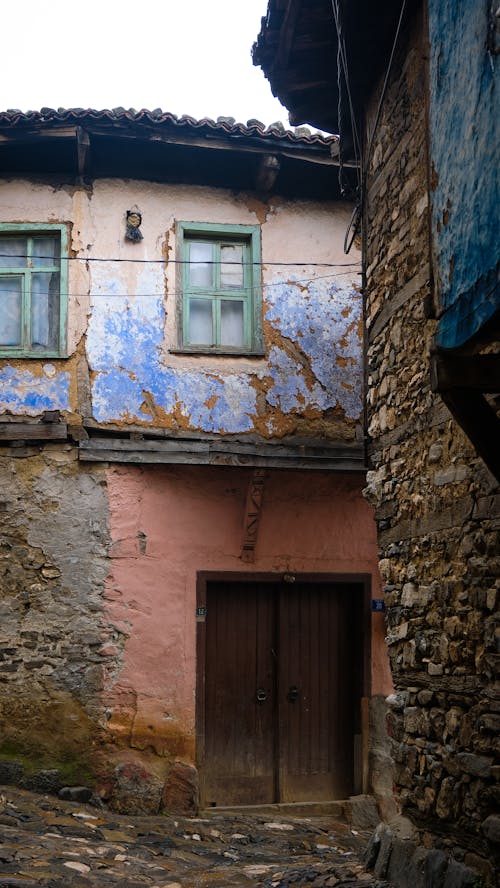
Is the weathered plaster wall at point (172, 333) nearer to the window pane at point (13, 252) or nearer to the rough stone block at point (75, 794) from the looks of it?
the window pane at point (13, 252)

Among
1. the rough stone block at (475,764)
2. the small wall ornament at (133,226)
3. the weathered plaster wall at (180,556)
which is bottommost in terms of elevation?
the rough stone block at (475,764)

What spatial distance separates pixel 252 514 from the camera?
10.3 m

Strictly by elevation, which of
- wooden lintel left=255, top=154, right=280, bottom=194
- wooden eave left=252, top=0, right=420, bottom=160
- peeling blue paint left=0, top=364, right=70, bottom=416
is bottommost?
peeling blue paint left=0, top=364, right=70, bottom=416

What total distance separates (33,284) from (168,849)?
17.7 feet

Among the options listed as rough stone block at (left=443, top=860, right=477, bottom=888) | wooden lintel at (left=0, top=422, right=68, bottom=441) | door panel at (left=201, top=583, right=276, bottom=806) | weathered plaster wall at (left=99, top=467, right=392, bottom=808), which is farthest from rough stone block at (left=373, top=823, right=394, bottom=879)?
wooden lintel at (left=0, top=422, right=68, bottom=441)

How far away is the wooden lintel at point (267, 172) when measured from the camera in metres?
10.3

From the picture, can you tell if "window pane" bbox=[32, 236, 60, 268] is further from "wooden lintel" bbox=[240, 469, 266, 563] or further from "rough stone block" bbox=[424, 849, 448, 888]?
"rough stone block" bbox=[424, 849, 448, 888]

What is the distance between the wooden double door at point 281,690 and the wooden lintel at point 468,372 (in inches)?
250

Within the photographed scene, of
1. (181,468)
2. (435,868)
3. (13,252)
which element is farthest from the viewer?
(13,252)

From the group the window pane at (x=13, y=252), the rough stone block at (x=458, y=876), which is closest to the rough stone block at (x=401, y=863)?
the rough stone block at (x=458, y=876)

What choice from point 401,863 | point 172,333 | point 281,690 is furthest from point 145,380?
Result: point 401,863

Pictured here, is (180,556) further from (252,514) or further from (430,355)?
(430,355)

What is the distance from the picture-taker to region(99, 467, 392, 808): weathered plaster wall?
32.4ft

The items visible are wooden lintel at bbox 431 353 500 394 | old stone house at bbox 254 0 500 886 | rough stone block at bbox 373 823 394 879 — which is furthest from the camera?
rough stone block at bbox 373 823 394 879
